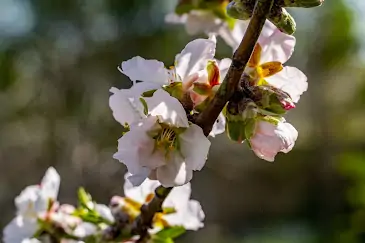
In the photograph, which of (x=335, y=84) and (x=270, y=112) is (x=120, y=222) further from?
(x=335, y=84)

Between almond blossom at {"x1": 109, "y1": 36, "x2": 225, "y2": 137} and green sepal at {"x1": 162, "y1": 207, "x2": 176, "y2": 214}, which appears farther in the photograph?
green sepal at {"x1": 162, "y1": 207, "x2": 176, "y2": 214}

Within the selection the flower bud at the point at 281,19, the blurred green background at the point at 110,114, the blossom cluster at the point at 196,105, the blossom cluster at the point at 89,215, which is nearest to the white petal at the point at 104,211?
the blossom cluster at the point at 89,215

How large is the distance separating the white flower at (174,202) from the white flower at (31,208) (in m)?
0.11

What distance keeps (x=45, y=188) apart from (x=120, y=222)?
0.15 m

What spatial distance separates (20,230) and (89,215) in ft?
0.36

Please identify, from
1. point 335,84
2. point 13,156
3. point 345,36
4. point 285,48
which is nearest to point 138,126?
point 285,48

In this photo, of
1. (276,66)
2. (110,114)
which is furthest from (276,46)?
(110,114)

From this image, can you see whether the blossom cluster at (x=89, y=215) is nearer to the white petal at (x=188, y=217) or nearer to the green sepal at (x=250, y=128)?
the white petal at (x=188, y=217)

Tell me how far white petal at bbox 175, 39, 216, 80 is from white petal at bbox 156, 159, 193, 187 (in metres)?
0.07

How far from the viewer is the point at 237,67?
1.21 feet

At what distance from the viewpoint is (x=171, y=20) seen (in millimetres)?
665

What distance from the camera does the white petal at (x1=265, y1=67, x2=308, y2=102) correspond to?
0.45 metres

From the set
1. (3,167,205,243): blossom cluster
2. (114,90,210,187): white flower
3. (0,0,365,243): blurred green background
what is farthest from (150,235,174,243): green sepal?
(0,0,365,243): blurred green background

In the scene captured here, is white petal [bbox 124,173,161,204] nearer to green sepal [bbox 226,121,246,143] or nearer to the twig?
the twig
